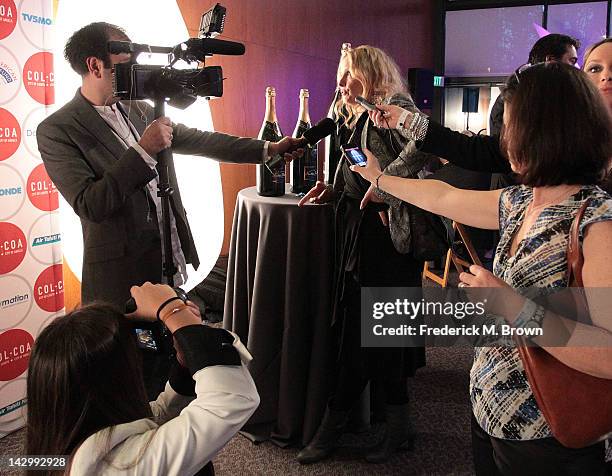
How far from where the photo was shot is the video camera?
1.64 meters

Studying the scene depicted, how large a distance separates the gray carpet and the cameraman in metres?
0.82

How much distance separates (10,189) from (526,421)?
2.14 meters

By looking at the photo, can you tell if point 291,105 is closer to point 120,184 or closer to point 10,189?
point 10,189

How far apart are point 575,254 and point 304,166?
1669 mm

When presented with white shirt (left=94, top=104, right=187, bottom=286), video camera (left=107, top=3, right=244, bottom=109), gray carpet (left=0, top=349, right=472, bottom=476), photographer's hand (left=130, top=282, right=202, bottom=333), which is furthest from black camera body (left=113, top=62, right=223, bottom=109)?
gray carpet (left=0, top=349, right=472, bottom=476)

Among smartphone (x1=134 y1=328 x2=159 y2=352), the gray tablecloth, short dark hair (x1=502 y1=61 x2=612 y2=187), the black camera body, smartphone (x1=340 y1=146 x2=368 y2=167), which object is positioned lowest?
the gray tablecloth

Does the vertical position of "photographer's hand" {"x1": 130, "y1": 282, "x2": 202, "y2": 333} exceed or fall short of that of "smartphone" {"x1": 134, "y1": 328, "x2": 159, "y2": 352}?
it exceeds it

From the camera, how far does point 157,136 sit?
173cm

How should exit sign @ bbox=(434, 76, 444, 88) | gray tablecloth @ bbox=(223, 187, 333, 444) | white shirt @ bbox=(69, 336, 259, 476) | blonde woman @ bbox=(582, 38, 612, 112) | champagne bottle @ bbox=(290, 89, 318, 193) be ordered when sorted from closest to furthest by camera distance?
white shirt @ bbox=(69, 336, 259, 476), blonde woman @ bbox=(582, 38, 612, 112), gray tablecloth @ bbox=(223, 187, 333, 444), champagne bottle @ bbox=(290, 89, 318, 193), exit sign @ bbox=(434, 76, 444, 88)

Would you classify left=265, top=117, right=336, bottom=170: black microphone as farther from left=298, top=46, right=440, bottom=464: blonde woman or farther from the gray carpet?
the gray carpet

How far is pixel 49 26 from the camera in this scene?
2463mm

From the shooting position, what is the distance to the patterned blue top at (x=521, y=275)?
0.99m

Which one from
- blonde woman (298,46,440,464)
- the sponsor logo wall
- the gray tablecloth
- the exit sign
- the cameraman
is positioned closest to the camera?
the cameraman

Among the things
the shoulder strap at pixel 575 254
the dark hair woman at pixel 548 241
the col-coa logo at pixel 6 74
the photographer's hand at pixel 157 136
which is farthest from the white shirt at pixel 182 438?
the col-coa logo at pixel 6 74
